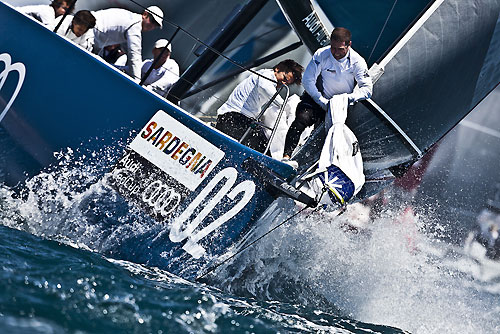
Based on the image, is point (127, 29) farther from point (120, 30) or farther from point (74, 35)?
Result: point (74, 35)

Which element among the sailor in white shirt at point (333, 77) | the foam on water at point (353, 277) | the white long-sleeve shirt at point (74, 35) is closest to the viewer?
the sailor in white shirt at point (333, 77)

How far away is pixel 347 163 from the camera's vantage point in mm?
4305

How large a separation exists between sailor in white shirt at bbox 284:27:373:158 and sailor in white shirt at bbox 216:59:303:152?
19cm

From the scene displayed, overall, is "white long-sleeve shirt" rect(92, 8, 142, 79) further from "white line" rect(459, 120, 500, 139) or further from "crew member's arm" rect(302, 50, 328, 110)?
"white line" rect(459, 120, 500, 139)

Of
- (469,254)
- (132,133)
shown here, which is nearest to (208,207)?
(132,133)

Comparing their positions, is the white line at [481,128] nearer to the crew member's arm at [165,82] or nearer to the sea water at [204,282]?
the sea water at [204,282]

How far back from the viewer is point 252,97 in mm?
4742

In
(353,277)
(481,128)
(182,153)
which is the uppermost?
(182,153)

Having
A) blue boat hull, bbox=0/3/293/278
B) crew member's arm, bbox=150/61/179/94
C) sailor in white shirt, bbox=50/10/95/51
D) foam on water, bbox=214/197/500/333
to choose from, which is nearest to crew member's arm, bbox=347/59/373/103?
blue boat hull, bbox=0/3/293/278

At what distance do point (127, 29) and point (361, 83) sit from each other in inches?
69.4


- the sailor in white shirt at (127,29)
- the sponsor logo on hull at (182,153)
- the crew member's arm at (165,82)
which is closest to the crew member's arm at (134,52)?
the sailor in white shirt at (127,29)

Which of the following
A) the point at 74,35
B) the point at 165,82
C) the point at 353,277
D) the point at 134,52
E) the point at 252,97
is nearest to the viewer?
the point at 252,97

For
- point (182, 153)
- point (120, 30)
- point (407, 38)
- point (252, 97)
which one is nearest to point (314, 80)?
point (252, 97)

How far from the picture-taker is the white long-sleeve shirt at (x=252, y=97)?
15.4 ft
